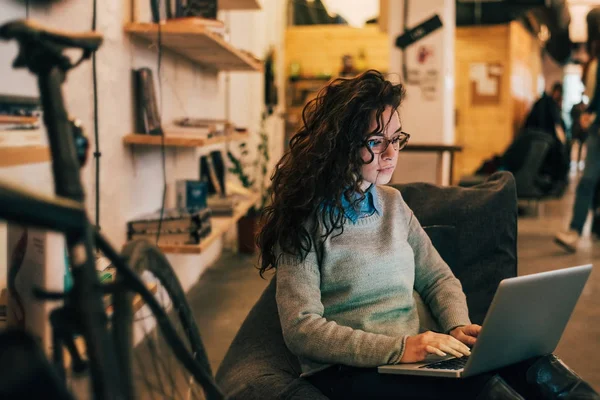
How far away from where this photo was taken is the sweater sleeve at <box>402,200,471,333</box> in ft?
5.71

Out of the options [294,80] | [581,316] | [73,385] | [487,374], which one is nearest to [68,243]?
[73,385]

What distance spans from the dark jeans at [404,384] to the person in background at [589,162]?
4013 millimetres

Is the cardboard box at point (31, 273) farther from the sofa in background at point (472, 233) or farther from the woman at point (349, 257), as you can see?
the sofa in background at point (472, 233)

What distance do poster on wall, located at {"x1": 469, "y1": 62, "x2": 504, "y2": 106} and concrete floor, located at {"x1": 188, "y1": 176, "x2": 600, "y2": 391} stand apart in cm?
353

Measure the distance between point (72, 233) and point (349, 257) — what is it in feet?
3.17

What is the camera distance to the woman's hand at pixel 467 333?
1591 millimetres

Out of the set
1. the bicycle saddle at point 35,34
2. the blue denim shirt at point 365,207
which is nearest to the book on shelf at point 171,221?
the blue denim shirt at point 365,207

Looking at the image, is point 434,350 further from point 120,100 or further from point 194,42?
point 194,42

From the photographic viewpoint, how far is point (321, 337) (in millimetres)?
1477

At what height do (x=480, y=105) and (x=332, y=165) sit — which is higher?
(x=480, y=105)

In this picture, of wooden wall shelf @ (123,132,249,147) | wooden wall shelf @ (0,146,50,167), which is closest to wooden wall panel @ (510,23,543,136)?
wooden wall shelf @ (123,132,249,147)

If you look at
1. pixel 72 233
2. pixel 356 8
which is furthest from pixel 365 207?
pixel 356 8

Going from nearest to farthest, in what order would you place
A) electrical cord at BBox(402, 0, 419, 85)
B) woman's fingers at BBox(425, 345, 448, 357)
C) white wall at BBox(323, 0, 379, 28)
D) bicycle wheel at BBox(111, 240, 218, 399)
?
bicycle wheel at BBox(111, 240, 218, 399), woman's fingers at BBox(425, 345, 448, 357), electrical cord at BBox(402, 0, 419, 85), white wall at BBox(323, 0, 379, 28)

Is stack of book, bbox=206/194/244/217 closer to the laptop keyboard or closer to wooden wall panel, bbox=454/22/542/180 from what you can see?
the laptop keyboard
